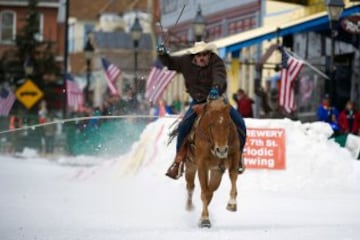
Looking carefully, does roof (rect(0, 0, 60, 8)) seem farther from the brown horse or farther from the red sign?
the brown horse

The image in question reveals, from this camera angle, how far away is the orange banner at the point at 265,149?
19500 millimetres

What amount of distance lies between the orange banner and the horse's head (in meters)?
7.02

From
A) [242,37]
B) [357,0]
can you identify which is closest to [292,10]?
[242,37]

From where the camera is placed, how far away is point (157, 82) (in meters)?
27.3

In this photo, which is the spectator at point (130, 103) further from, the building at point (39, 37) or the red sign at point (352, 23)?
the building at point (39, 37)

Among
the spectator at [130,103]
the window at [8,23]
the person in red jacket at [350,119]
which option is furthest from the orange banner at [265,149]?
the window at [8,23]

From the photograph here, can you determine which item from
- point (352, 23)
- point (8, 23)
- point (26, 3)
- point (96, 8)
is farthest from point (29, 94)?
point (96, 8)

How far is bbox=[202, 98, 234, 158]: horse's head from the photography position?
12.2 meters

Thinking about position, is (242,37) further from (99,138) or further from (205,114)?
(205,114)

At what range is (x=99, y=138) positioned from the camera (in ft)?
78.7

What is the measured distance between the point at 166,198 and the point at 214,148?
199 inches

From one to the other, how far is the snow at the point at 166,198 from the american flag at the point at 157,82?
2.93 metres

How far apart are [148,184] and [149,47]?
3701 cm

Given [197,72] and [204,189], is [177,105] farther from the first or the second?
[204,189]
